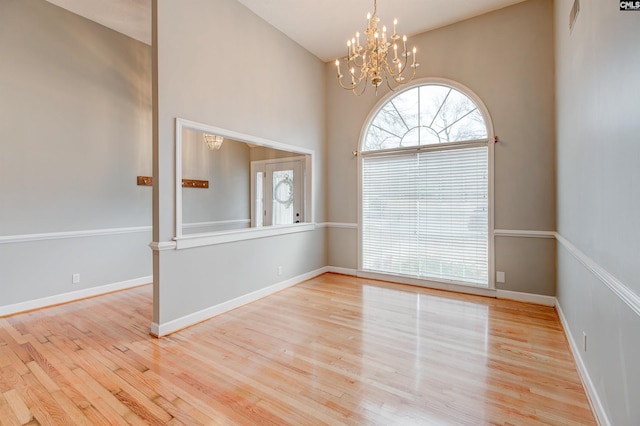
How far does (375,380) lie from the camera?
2168mm

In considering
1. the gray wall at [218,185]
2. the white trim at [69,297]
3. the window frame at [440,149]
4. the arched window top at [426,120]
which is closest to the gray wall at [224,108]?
the gray wall at [218,185]

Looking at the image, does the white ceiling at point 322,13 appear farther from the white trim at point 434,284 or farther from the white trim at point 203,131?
the white trim at point 434,284

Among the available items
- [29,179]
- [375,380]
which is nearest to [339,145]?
[375,380]

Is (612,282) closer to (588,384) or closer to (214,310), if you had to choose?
(588,384)

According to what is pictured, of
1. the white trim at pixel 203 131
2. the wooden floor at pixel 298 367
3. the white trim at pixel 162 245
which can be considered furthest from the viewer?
the white trim at pixel 203 131

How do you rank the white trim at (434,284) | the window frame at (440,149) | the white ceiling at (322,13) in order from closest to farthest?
the white ceiling at (322,13), the window frame at (440,149), the white trim at (434,284)

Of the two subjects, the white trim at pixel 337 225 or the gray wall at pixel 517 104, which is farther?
the white trim at pixel 337 225

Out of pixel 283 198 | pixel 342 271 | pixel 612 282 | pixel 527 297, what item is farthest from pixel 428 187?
pixel 612 282

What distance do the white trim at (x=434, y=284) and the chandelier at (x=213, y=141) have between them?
306cm

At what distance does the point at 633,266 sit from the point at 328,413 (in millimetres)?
1731

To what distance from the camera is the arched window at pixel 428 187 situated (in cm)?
407

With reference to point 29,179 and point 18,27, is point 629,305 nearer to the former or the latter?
point 29,179

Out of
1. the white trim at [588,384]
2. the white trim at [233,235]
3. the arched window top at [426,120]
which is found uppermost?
the arched window top at [426,120]

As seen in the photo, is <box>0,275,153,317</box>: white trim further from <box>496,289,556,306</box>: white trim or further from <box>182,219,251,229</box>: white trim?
<box>496,289,556,306</box>: white trim
